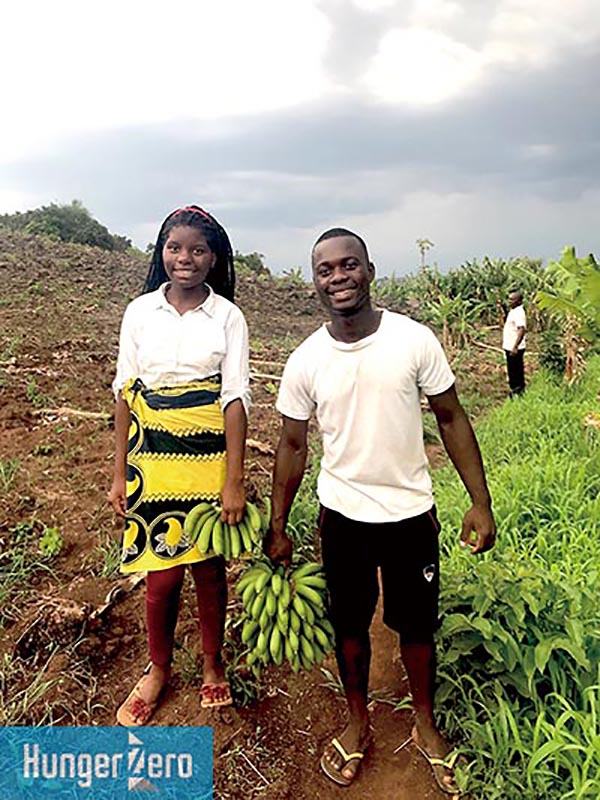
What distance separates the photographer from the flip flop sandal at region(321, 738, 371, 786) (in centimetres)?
226

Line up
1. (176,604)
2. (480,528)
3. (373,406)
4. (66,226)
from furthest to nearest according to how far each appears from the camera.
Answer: (66,226) < (176,604) < (480,528) < (373,406)

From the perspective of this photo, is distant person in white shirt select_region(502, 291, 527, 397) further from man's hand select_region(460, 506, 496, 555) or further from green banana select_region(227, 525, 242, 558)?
green banana select_region(227, 525, 242, 558)

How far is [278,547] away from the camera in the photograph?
2.20 meters

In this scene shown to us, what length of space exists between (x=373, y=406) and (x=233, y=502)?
60cm

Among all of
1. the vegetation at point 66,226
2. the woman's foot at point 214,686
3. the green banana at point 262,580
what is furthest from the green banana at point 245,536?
the vegetation at point 66,226

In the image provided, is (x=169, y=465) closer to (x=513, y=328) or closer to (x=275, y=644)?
(x=275, y=644)

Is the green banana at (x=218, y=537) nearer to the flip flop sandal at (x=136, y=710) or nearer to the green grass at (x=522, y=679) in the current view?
the flip flop sandal at (x=136, y=710)

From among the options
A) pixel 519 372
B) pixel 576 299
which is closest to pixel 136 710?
pixel 576 299

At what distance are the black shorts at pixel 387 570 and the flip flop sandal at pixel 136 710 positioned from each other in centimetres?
83

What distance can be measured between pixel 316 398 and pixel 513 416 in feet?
16.0

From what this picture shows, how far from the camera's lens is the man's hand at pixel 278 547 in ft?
7.22

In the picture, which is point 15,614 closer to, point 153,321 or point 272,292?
point 153,321

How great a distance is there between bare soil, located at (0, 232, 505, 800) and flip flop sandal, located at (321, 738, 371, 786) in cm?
3

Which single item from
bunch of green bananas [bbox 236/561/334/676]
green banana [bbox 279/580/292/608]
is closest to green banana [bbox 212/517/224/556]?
bunch of green bananas [bbox 236/561/334/676]
